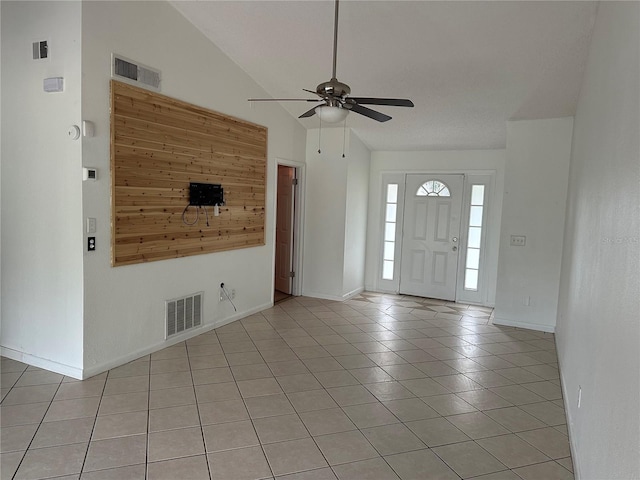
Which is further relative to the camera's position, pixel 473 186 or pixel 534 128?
pixel 473 186

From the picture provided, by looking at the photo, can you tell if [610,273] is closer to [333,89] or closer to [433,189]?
[333,89]

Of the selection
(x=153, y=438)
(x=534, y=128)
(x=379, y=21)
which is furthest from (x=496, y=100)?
(x=153, y=438)

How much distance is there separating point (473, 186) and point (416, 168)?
0.91m

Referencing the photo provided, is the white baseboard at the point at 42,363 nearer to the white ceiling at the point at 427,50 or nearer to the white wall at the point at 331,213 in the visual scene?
the white ceiling at the point at 427,50

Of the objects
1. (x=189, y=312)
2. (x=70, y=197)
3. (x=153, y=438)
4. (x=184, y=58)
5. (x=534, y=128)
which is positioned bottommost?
(x=153, y=438)

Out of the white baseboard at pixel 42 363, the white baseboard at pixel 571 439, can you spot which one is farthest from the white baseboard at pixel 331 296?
the white baseboard at pixel 42 363

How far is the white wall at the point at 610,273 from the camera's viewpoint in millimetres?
1442

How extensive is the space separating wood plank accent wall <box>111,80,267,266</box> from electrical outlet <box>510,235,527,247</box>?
3.20 meters

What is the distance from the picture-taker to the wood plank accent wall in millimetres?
3607

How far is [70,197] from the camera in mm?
3338

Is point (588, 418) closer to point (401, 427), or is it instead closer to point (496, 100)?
point (401, 427)

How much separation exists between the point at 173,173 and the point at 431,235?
4132mm

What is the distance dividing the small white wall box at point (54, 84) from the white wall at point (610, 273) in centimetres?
364

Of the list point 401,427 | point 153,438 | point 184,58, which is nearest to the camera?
point 153,438
